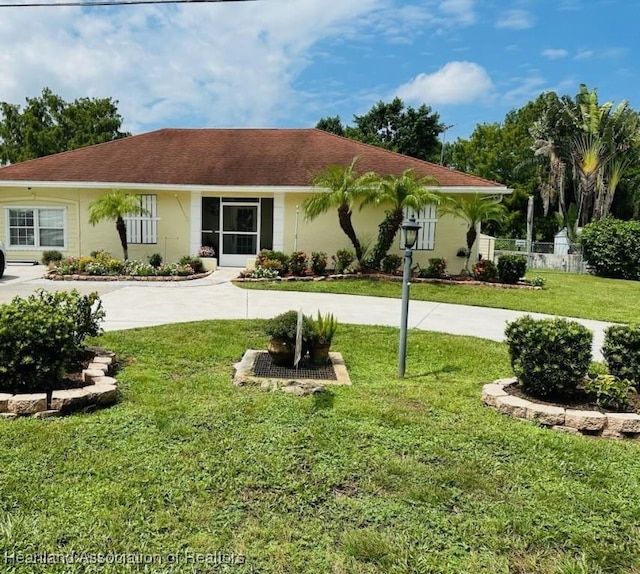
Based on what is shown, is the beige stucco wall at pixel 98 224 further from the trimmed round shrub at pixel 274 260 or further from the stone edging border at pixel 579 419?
the stone edging border at pixel 579 419

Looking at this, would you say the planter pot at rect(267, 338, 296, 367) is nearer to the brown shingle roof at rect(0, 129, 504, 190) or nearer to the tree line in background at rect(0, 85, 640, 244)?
the brown shingle roof at rect(0, 129, 504, 190)

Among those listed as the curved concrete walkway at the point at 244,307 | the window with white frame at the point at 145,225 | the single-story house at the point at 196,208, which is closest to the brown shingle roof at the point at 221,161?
the single-story house at the point at 196,208

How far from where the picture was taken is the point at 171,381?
16.2 feet

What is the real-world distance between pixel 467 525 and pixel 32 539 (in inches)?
88.4

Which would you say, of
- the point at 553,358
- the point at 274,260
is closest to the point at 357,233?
the point at 274,260

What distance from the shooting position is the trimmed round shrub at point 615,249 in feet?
57.6

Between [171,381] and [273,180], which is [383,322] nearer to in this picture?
[171,381]

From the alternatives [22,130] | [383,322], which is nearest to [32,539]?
[383,322]

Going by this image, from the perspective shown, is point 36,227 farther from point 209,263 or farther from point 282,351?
point 282,351

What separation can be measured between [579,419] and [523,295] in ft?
29.3

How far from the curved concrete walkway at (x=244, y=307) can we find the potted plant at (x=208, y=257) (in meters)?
2.19

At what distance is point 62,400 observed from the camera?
3.97 m

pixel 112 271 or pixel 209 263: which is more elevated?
pixel 209 263

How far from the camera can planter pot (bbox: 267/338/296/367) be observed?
18.0 feet
